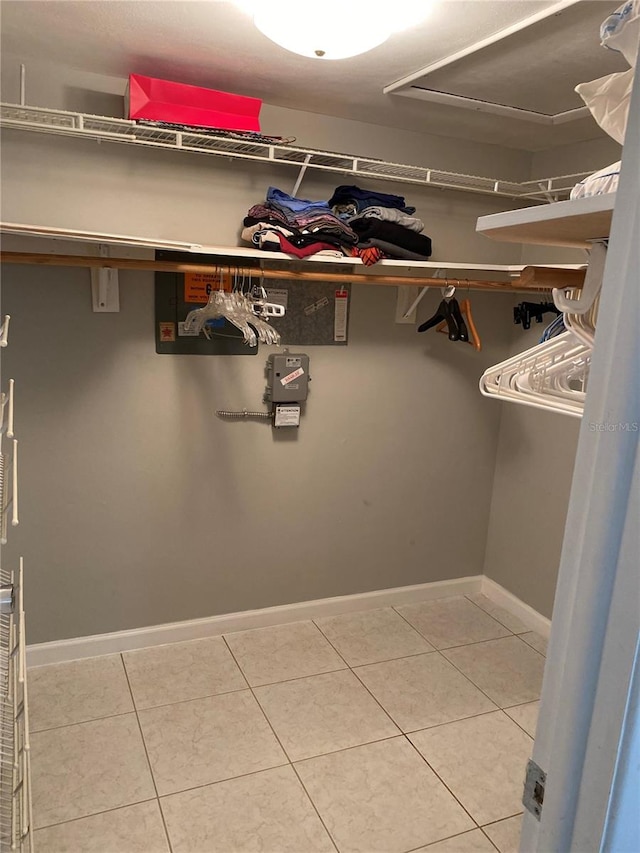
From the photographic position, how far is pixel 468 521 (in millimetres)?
3301

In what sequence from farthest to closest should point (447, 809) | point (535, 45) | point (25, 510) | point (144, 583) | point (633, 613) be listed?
1. point (144, 583)
2. point (25, 510)
3. point (447, 809)
4. point (535, 45)
5. point (633, 613)

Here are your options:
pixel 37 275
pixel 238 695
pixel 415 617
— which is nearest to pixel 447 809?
pixel 238 695

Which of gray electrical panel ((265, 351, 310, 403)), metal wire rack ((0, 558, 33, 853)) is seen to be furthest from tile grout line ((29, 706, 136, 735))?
gray electrical panel ((265, 351, 310, 403))

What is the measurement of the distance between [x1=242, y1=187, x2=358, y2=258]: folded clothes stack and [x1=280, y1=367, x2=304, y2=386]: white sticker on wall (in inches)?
22.1

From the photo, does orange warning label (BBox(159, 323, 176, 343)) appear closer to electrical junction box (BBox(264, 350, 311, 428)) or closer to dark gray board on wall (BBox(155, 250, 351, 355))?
dark gray board on wall (BBox(155, 250, 351, 355))

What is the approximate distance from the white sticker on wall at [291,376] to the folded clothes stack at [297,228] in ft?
1.84

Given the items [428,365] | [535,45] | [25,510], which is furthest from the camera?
[428,365]

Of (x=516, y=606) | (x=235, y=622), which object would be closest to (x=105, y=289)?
(x=235, y=622)

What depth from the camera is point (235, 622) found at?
9.45 feet

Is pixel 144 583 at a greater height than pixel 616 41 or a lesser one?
lesser

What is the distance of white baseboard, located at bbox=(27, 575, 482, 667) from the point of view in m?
2.60

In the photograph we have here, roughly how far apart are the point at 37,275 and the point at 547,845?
2265mm

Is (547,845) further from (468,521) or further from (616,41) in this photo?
(468,521)

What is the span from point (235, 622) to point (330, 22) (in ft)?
7.76
